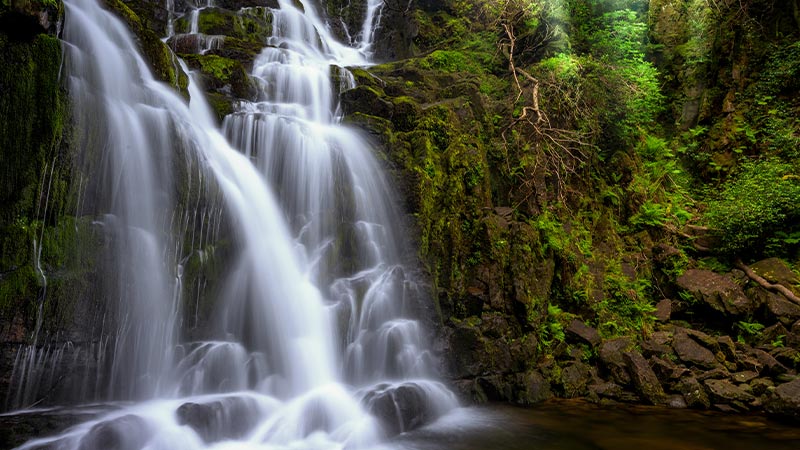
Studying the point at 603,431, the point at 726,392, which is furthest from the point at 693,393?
the point at 603,431

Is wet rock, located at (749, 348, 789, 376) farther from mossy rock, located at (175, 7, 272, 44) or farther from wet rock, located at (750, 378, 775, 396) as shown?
mossy rock, located at (175, 7, 272, 44)

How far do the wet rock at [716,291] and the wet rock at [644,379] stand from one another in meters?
2.48

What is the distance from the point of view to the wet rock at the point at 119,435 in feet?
13.6

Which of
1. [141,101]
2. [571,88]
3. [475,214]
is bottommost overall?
[475,214]

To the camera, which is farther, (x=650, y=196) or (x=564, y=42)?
(x=564, y=42)

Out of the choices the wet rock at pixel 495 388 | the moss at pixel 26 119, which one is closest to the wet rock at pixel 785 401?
the wet rock at pixel 495 388

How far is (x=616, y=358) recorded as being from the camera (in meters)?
8.00

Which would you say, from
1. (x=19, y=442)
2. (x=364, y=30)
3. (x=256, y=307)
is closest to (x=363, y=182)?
(x=256, y=307)

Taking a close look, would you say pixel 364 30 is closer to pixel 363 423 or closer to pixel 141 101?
pixel 141 101

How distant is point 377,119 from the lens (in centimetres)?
990

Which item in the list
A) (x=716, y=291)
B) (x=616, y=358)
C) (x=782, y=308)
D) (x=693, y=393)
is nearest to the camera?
(x=693, y=393)

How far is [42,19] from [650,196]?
1284cm

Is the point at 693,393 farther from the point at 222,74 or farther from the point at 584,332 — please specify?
the point at 222,74

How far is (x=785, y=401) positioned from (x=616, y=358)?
A: 7.65ft
